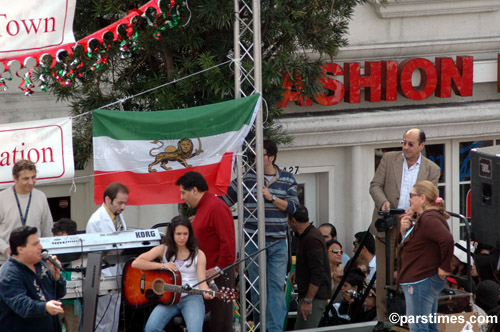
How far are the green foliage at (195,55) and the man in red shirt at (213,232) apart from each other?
1.14 m

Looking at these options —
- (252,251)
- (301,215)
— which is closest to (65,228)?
(252,251)

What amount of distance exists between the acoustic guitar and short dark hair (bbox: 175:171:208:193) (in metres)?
0.83

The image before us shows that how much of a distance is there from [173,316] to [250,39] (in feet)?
9.63

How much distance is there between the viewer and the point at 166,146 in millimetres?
8719

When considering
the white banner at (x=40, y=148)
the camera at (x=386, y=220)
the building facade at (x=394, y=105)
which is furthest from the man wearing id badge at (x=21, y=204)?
the building facade at (x=394, y=105)

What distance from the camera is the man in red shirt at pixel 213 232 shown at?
8406 millimetres

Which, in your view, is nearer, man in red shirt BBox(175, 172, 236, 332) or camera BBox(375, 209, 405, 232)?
man in red shirt BBox(175, 172, 236, 332)

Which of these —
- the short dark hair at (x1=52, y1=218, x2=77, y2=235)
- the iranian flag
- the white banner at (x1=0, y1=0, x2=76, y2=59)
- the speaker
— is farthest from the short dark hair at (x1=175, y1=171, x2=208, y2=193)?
the speaker

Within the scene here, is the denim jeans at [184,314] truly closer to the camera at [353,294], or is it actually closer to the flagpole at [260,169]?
the flagpole at [260,169]

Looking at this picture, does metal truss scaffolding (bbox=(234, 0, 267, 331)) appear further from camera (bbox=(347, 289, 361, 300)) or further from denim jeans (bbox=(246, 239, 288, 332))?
camera (bbox=(347, 289, 361, 300))

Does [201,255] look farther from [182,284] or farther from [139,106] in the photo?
[139,106]

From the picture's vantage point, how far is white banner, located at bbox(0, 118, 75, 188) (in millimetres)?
8297

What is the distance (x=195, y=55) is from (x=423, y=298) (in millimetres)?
3413

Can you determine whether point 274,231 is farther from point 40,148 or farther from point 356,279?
point 40,148
